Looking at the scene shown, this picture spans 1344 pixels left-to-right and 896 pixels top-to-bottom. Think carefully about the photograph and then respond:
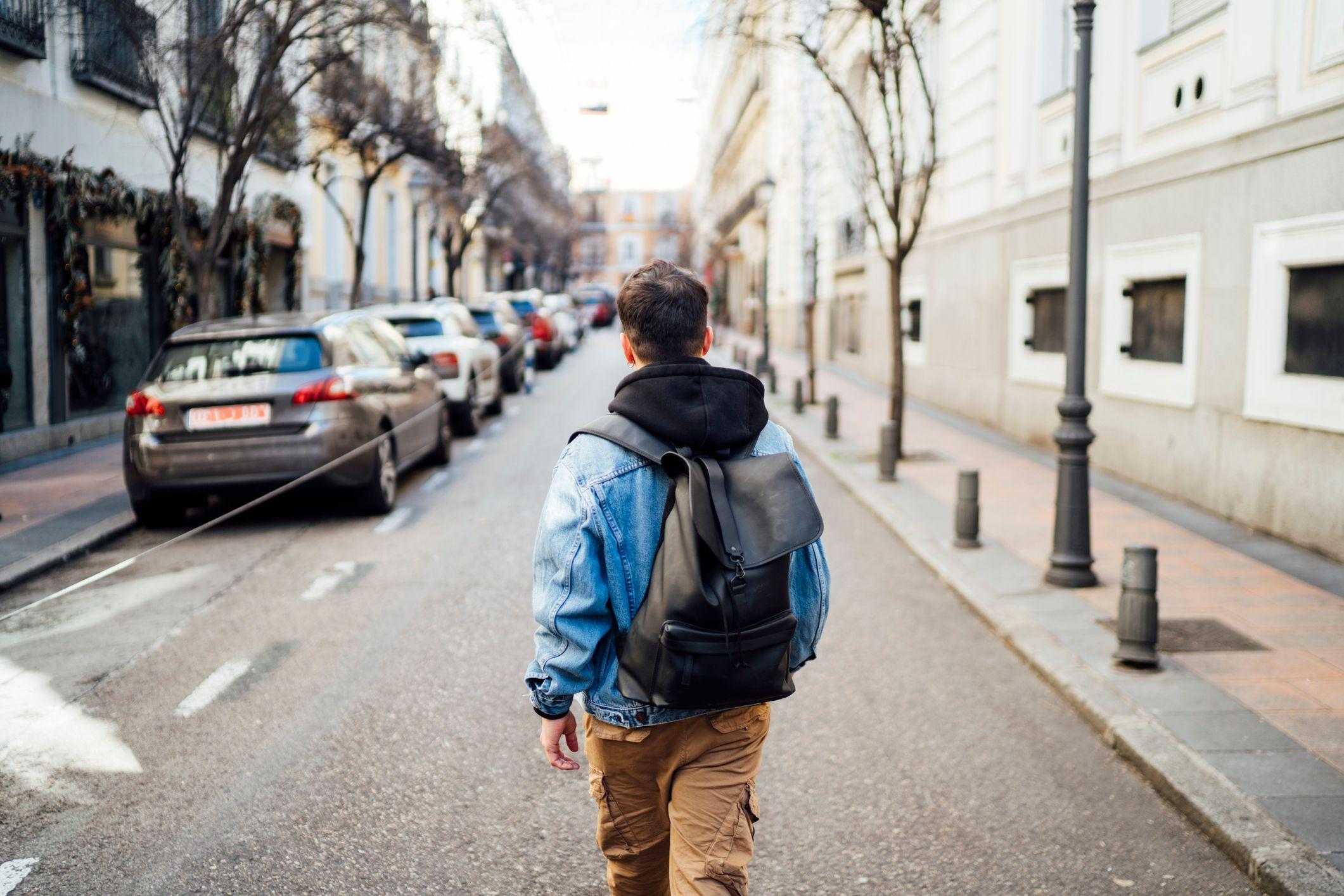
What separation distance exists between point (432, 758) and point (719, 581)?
8.89 ft

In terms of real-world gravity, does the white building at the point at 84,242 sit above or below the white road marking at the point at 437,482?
above

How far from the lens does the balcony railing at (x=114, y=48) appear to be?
11.5m

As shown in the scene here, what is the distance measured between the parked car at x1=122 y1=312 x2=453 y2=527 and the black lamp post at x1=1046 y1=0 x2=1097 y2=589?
5255mm

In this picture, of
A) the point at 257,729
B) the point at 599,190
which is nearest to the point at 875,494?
the point at 257,729

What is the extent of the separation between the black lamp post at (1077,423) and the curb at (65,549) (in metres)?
6.33

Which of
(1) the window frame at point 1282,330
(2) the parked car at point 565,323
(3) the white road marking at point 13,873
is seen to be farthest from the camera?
(2) the parked car at point 565,323

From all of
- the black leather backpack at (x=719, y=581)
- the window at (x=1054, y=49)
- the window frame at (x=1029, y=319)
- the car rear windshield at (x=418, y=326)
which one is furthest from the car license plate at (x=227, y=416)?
the window at (x=1054, y=49)

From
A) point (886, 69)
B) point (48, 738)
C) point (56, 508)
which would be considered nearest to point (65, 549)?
point (56, 508)

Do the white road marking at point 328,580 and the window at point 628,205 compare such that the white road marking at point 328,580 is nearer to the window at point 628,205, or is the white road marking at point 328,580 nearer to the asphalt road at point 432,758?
the asphalt road at point 432,758

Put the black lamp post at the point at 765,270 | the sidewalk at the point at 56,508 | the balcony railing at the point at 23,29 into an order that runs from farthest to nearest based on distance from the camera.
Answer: the black lamp post at the point at 765,270 < the balcony railing at the point at 23,29 < the sidewalk at the point at 56,508

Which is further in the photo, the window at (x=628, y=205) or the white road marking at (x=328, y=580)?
the window at (x=628, y=205)

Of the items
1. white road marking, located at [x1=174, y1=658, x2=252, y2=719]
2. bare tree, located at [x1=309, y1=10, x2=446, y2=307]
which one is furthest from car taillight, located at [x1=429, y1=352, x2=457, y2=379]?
white road marking, located at [x1=174, y1=658, x2=252, y2=719]

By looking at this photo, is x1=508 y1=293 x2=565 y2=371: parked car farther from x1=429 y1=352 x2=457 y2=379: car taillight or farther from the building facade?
x1=429 y1=352 x2=457 y2=379: car taillight

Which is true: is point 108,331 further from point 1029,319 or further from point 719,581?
point 719,581
